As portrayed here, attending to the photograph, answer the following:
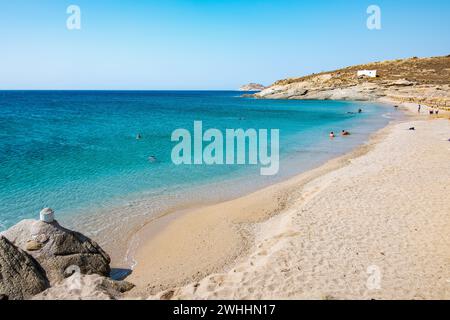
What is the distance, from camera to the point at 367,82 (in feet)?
317

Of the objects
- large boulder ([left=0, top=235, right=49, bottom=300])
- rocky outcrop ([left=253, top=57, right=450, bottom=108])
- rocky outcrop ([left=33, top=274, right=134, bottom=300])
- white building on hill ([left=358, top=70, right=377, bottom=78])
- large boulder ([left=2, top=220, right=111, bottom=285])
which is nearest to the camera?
rocky outcrop ([left=33, top=274, right=134, bottom=300])

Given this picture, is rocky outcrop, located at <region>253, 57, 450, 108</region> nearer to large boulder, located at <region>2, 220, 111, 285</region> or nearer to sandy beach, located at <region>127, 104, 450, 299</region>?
sandy beach, located at <region>127, 104, 450, 299</region>

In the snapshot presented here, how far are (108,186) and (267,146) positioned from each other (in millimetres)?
15644

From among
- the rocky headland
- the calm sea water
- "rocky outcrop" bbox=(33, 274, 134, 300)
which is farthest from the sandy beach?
the calm sea water

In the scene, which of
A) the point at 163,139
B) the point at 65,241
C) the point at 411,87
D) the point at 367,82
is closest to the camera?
the point at 65,241

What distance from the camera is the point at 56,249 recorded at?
26.1ft

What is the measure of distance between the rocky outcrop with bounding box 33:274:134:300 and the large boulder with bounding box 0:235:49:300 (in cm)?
43

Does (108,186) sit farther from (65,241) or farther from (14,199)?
(65,241)

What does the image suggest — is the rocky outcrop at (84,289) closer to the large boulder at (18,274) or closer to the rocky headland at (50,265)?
the rocky headland at (50,265)

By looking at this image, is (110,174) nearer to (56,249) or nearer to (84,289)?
(56,249)

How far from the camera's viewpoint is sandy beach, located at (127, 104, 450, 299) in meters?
6.71

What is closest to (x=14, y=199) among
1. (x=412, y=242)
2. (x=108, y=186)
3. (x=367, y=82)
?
(x=108, y=186)

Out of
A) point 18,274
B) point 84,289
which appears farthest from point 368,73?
point 18,274

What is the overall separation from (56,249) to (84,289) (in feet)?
5.97
